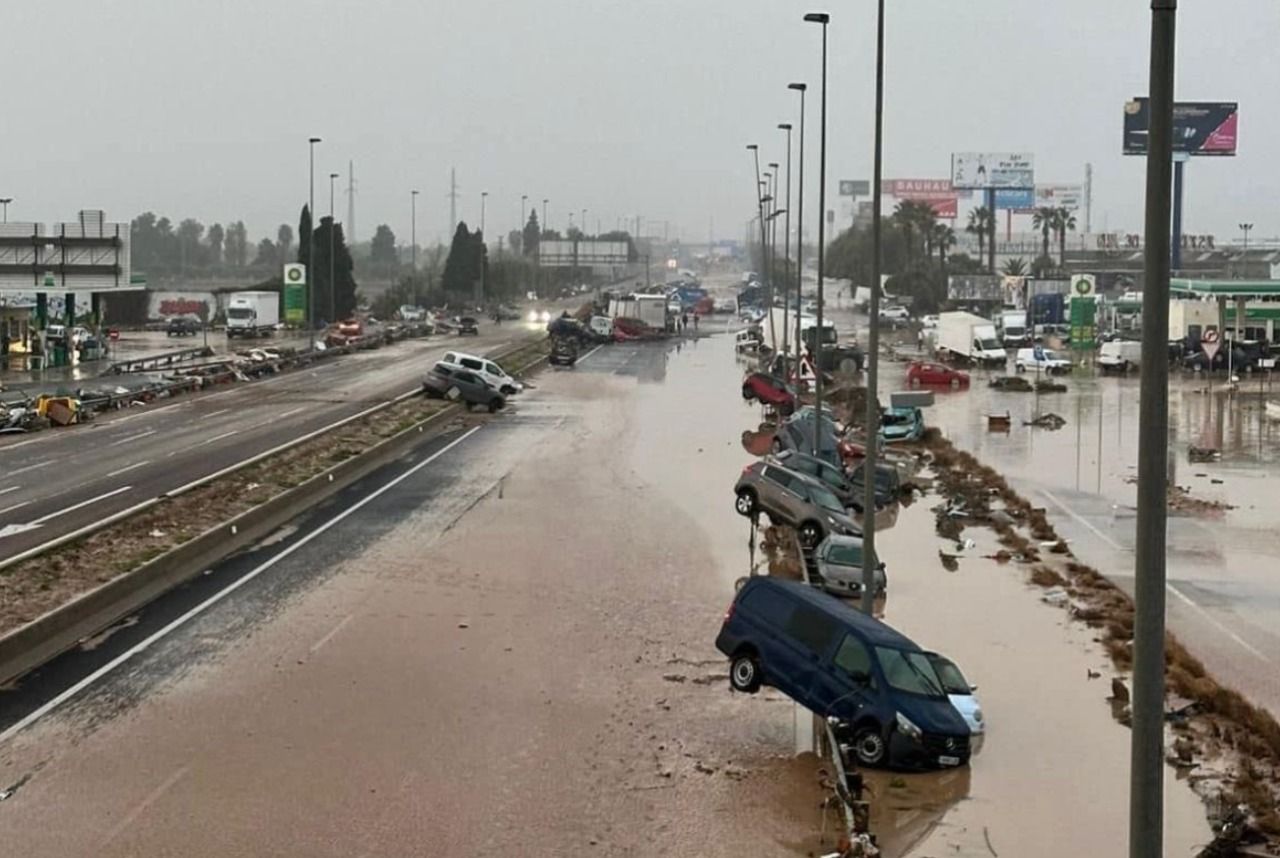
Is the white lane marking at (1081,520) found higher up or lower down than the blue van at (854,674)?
lower down

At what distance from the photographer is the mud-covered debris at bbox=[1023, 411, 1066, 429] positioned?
5002cm

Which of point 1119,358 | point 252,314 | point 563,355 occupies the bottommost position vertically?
point 563,355

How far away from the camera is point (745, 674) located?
17.6 m

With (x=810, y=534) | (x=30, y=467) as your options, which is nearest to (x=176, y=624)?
(x=810, y=534)

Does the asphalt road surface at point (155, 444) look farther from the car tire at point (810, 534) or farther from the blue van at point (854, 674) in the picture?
the blue van at point (854, 674)

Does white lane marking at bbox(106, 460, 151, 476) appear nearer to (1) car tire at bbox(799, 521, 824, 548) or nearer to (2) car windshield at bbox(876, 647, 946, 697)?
(1) car tire at bbox(799, 521, 824, 548)

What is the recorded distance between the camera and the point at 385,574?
24.8 metres

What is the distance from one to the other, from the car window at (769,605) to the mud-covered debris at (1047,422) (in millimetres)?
34175

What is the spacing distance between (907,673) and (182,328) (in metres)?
87.3

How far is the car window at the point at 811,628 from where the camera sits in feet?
53.3

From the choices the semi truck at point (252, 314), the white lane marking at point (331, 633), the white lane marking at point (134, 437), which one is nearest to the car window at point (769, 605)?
the white lane marking at point (331, 633)

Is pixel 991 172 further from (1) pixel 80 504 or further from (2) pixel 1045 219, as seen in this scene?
(1) pixel 80 504

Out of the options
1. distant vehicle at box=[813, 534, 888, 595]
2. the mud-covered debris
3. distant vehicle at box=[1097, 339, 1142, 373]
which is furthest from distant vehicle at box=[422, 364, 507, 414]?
distant vehicle at box=[1097, 339, 1142, 373]

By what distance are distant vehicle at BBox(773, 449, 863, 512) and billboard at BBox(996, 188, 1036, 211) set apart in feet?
444
